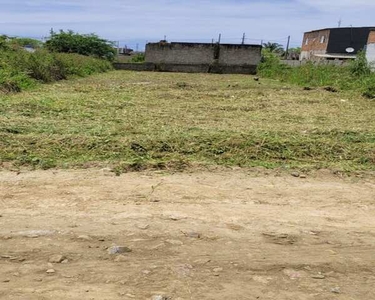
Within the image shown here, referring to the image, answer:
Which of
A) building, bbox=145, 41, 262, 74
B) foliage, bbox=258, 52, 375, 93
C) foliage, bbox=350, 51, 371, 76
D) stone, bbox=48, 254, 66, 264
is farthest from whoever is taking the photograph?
building, bbox=145, 41, 262, 74

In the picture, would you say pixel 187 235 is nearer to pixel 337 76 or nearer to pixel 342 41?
pixel 337 76

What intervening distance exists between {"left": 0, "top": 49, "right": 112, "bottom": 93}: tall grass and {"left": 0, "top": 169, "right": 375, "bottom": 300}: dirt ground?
319 inches

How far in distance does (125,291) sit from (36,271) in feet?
2.01

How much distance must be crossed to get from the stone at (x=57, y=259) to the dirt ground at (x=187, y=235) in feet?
0.11

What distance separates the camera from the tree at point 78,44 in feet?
97.2

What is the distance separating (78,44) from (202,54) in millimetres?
9550

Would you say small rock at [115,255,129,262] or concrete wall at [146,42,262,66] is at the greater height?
concrete wall at [146,42,262,66]

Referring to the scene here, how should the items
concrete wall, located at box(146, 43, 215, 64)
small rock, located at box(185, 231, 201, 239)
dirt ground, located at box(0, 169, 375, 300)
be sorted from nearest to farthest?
dirt ground, located at box(0, 169, 375, 300), small rock, located at box(185, 231, 201, 239), concrete wall, located at box(146, 43, 215, 64)

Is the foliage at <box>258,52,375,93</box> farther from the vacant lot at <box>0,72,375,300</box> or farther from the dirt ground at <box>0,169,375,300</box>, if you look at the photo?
the dirt ground at <box>0,169,375,300</box>

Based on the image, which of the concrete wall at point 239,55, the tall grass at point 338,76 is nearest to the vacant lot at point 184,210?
the tall grass at point 338,76

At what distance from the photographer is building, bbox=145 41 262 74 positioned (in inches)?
1136

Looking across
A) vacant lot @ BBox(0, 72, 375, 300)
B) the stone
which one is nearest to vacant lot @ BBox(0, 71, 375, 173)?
vacant lot @ BBox(0, 72, 375, 300)

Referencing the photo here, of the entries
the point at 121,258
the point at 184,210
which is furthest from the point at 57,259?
the point at 184,210

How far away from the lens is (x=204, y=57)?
96.1ft
